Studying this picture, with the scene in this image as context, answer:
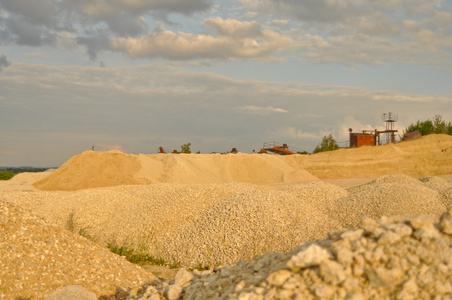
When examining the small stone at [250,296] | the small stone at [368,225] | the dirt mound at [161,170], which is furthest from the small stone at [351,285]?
the dirt mound at [161,170]

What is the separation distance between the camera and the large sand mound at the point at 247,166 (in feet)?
51.3

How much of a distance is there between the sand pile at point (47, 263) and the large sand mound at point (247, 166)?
10.2 meters

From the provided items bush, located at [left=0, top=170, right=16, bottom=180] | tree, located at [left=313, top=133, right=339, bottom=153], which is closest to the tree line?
tree, located at [left=313, top=133, right=339, bottom=153]

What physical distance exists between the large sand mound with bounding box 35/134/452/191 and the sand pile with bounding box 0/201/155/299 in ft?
33.5

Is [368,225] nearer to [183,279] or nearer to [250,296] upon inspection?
[250,296]

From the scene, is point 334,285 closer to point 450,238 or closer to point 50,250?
point 450,238

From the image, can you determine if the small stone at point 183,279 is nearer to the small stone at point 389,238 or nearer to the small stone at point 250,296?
the small stone at point 250,296

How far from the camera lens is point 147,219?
6.90 metres

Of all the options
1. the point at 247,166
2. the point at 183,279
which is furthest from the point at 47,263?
the point at 247,166

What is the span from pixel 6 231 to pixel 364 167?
20.4 meters

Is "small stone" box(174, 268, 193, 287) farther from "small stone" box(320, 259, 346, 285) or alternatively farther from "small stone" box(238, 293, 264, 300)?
"small stone" box(320, 259, 346, 285)

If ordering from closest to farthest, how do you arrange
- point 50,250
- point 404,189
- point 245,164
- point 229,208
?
point 50,250
point 229,208
point 404,189
point 245,164

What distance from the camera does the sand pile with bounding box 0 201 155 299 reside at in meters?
4.00

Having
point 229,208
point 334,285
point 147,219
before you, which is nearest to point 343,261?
point 334,285
